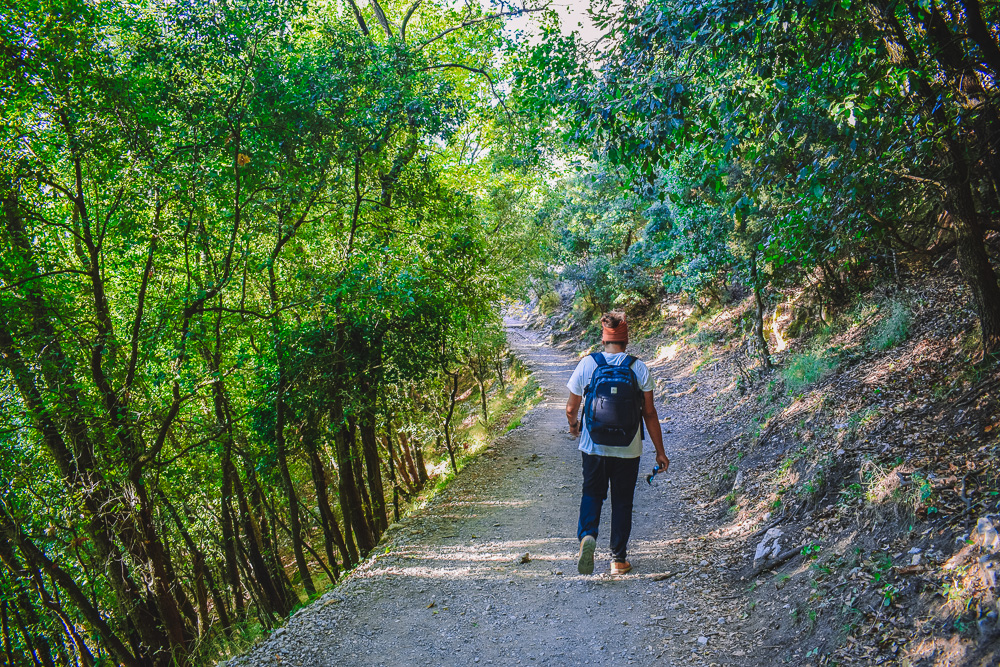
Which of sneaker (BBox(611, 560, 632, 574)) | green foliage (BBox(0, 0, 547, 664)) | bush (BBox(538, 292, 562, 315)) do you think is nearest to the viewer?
sneaker (BBox(611, 560, 632, 574))

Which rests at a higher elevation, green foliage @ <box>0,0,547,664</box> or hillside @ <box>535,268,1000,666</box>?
green foliage @ <box>0,0,547,664</box>

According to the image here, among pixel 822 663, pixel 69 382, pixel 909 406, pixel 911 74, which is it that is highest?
pixel 911 74

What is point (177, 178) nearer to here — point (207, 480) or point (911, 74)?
point (207, 480)

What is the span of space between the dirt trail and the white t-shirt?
1.27m

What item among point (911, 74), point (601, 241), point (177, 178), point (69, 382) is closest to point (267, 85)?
point (177, 178)

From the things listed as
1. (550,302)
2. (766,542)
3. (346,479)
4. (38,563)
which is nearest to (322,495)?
(346,479)

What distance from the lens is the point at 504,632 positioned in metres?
4.44

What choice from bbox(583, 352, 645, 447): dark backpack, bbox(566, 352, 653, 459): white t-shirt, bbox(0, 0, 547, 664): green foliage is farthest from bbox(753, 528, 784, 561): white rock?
bbox(0, 0, 547, 664): green foliage

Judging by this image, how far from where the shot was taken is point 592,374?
4.57m

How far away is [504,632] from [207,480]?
26.2ft

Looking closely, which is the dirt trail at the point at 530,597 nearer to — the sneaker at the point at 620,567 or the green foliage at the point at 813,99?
the sneaker at the point at 620,567

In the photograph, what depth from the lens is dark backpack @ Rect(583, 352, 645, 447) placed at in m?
4.41

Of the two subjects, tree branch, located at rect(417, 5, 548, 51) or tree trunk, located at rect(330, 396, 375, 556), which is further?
tree branch, located at rect(417, 5, 548, 51)

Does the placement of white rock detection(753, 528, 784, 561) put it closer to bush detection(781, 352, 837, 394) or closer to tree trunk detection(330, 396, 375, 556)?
bush detection(781, 352, 837, 394)
